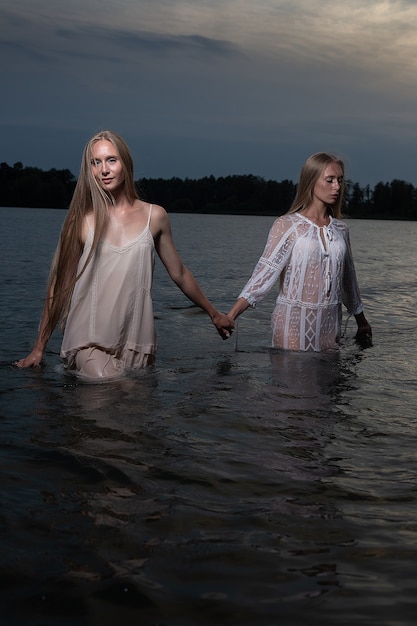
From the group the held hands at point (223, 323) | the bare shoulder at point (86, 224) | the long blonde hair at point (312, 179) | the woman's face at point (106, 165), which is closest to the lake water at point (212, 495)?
the held hands at point (223, 323)

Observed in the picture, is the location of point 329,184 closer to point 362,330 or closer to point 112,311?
point 362,330

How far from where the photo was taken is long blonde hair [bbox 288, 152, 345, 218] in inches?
316

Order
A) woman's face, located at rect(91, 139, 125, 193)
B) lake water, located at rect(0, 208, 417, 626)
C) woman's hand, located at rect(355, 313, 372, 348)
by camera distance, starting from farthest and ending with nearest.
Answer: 1. woman's hand, located at rect(355, 313, 372, 348)
2. woman's face, located at rect(91, 139, 125, 193)
3. lake water, located at rect(0, 208, 417, 626)

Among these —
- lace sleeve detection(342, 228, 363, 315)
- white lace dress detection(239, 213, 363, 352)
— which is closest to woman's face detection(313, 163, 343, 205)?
white lace dress detection(239, 213, 363, 352)

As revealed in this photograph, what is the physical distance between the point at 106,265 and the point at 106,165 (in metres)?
0.72

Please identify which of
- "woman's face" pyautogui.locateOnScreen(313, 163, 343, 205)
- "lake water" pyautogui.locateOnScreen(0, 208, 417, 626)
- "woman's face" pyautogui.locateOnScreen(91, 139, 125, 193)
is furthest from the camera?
"woman's face" pyautogui.locateOnScreen(313, 163, 343, 205)

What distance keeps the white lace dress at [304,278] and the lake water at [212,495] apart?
0.86 feet

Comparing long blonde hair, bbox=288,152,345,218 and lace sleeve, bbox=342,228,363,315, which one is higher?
long blonde hair, bbox=288,152,345,218

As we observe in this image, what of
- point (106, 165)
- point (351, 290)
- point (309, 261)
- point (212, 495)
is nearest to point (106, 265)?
point (106, 165)

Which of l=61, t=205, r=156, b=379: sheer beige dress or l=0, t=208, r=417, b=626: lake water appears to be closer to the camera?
l=0, t=208, r=417, b=626: lake water

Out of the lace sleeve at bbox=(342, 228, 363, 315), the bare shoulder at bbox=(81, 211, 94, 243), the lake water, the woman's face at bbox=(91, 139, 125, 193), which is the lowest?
the lake water

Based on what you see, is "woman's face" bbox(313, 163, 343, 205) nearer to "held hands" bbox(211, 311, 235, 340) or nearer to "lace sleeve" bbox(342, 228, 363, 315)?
"lace sleeve" bbox(342, 228, 363, 315)

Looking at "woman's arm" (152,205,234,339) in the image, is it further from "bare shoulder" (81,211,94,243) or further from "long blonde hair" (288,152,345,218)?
"long blonde hair" (288,152,345,218)

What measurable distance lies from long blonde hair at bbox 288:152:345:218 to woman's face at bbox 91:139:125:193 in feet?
6.38
